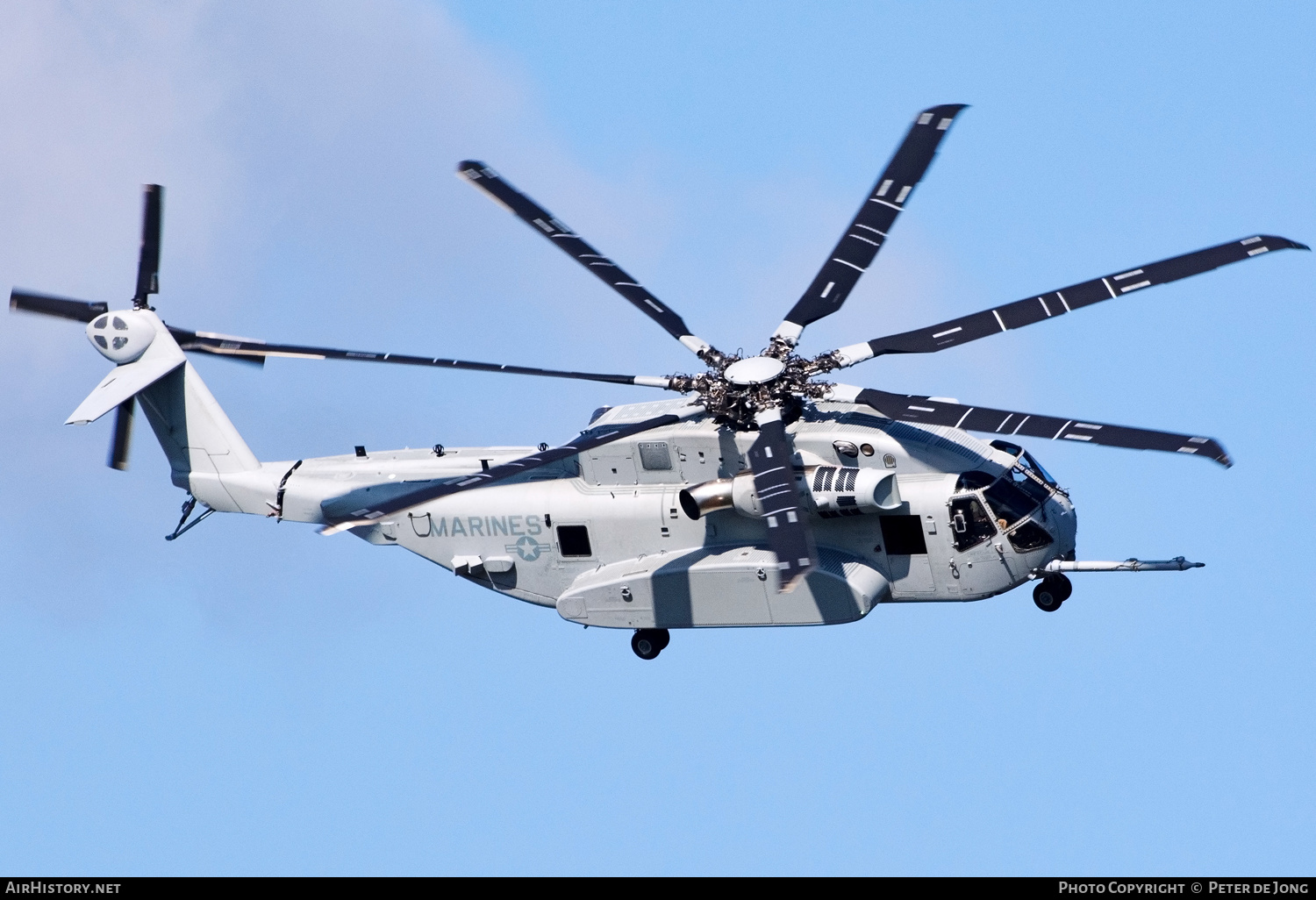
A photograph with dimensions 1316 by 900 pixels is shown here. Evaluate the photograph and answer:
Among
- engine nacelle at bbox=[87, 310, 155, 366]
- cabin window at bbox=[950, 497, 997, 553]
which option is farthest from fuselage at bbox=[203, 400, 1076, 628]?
engine nacelle at bbox=[87, 310, 155, 366]

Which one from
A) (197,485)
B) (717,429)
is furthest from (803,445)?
(197,485)

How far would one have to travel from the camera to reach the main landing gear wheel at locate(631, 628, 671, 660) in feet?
130

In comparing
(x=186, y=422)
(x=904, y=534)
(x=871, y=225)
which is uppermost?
(x=186, y=422)

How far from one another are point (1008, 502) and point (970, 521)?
0.88 metres

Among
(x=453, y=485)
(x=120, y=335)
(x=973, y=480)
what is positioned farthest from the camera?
(x=120, y=335)

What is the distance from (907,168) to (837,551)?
8.05 metres

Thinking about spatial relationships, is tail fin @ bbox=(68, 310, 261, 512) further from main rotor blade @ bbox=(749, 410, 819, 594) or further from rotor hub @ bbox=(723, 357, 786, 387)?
main rotor blade @ bbox=(749, 410, 819, 594)

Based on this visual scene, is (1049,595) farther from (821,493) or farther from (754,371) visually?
(754,371)

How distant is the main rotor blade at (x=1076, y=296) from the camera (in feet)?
117

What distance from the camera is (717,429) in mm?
38312

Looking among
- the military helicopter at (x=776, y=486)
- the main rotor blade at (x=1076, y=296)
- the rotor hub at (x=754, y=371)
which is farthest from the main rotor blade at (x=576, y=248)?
the main rotor blade at (x=1076, y=296)

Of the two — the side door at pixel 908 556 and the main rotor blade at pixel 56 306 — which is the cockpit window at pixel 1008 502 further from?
the main rotor blade at pixel 56 306

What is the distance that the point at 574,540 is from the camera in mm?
40094

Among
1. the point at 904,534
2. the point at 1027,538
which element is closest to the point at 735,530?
the point at 904,534
